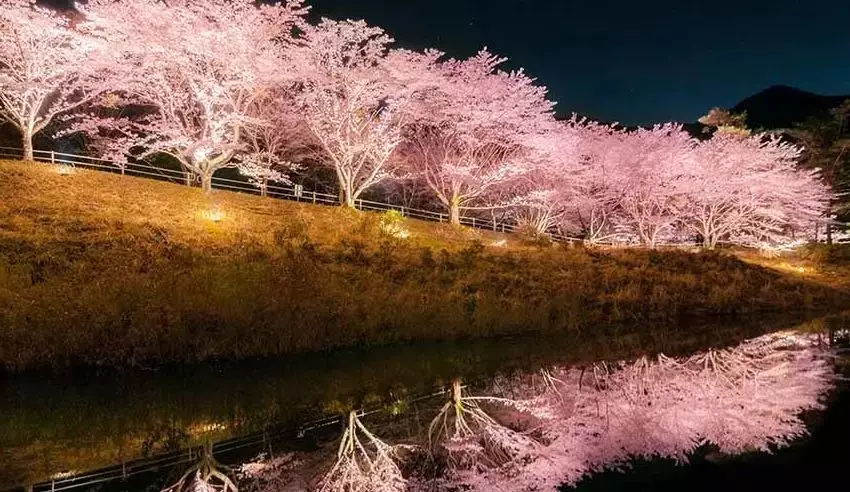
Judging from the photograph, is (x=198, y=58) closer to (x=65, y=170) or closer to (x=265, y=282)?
(x=65, y=170)

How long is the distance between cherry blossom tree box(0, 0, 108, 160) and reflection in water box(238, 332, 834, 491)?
26.4 meters

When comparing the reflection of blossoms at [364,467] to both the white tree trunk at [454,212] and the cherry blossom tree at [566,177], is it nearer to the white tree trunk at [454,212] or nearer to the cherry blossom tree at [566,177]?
the white tree trunk at [454,212]

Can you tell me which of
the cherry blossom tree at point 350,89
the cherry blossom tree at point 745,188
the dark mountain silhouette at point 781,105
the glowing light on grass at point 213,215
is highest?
the dark mountain silhouette at point 781,105

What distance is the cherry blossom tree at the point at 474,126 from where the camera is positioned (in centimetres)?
3425

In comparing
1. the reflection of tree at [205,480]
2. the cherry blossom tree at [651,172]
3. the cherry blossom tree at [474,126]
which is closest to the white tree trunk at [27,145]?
the cherry blossom tree at [474,126]

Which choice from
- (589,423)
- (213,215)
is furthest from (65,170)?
(589,423)

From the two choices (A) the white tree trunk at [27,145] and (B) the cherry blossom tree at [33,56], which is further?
(A) the white tree trunk at [27,145]

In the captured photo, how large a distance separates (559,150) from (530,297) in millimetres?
19702

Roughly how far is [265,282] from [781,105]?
5817 inches

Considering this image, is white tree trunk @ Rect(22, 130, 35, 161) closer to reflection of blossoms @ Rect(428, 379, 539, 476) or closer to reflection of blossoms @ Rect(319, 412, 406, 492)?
reflection of blossoms @ Rect(319, 412, 406, 492)

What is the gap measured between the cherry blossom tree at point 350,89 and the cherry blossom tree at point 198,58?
174 cm

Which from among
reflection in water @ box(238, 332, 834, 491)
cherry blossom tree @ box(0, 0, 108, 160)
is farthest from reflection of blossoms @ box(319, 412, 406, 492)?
cherry blossom tree @ box(0, 0, 108, 160)

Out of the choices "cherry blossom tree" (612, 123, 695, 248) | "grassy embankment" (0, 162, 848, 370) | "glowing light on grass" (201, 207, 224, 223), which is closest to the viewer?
"grassy embankment" (0, 162, 848, 370)

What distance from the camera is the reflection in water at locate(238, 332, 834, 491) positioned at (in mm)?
7645
